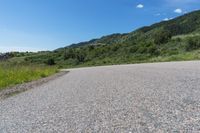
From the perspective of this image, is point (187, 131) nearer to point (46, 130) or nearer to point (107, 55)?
point (46, 130)

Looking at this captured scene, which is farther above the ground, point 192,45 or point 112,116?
point 192,45

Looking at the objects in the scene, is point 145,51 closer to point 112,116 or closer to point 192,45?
point 192,45

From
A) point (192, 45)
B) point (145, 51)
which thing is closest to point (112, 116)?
point (192, 45)

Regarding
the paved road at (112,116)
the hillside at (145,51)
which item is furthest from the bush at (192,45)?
the paved road at (112,116)

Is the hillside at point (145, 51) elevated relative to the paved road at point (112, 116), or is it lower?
elevated

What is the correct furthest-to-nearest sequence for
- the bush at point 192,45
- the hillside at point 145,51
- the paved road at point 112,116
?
1. the hillside at point 145,51
2. the bush at point 192,45
3. the paved road at point 112,116

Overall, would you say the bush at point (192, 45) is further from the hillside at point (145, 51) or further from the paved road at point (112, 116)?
the paved road at point (112, 116)

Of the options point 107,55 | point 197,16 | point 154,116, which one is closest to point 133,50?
point 107,55

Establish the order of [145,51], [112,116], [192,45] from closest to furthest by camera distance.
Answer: [112,116] → [192,45] → [145,51]

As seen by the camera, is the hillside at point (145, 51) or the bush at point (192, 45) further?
the hillside at point (145, 51)

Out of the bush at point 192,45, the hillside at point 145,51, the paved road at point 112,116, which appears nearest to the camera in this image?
the paved road at point 112,116

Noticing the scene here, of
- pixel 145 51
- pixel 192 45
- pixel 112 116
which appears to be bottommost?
pixel 112 116

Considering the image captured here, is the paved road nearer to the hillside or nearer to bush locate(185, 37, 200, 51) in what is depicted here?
the hillside

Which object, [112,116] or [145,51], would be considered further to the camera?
[145,51]
